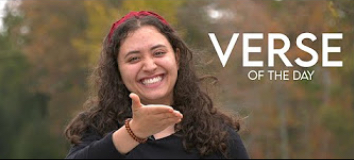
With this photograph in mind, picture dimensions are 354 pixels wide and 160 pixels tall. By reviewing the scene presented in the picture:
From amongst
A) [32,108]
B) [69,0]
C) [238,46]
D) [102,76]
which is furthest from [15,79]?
[102,76]

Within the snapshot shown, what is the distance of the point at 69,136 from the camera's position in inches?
83.2

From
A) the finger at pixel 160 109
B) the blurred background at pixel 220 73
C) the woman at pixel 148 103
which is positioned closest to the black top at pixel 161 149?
the woman at pixel 148 103

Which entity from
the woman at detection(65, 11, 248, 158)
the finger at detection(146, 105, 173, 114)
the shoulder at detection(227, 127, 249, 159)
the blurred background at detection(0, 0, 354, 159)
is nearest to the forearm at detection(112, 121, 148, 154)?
the woman at detection(65, 11, 248, 158)

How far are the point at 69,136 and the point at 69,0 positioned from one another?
22.6 m

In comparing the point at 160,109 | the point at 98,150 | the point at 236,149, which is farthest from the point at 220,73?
the point at 160,109

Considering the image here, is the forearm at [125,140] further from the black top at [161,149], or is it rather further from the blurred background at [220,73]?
the blurred background at [220,73]

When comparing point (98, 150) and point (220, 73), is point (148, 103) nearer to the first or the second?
point (98, 150)

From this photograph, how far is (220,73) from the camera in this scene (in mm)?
11766

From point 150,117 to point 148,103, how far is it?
0.33m

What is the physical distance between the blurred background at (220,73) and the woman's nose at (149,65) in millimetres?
7795

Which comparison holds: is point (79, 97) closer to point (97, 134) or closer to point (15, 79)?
point (15, 79)

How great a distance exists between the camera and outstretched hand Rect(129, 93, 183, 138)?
1.77m

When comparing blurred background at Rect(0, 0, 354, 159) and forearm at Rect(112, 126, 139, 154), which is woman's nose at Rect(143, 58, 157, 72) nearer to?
forearm at Rect(112, 126, 139, 154)

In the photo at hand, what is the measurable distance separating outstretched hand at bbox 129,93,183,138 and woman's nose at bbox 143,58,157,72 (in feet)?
0.70
